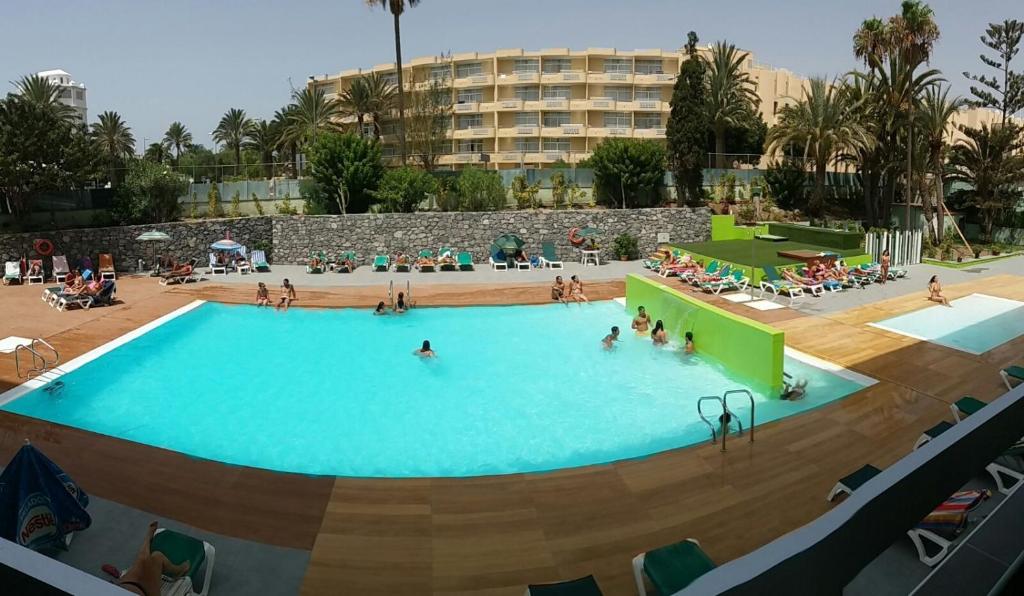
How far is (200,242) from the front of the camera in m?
25.4

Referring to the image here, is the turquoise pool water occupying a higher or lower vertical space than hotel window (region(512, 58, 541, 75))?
lower

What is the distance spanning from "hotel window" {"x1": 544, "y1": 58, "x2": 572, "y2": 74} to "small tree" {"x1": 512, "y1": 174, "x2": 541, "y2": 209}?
25.4 meters

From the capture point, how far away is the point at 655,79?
51.1m

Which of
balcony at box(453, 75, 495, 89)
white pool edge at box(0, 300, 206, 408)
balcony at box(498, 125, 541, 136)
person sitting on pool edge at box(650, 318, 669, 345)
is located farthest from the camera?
balcony at box(453, 75, 495, 89)

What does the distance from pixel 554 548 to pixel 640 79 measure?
49.6 m

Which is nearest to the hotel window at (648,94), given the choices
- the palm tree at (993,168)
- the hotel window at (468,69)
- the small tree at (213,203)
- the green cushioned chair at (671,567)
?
the hotel window at (468,69)

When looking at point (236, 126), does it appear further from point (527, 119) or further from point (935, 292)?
→ point (935, 292)

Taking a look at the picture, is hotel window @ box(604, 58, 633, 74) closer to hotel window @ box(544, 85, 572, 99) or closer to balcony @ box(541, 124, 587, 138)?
hotel window @ box(544, 85, 572, 99)

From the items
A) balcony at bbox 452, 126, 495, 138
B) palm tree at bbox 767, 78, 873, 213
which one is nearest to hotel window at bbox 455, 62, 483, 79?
balcony at bbox 452, 126, 495, 138

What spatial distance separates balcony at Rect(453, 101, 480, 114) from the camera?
51500mm

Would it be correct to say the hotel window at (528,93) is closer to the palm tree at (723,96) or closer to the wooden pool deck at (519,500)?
the palm tree at (723,96)

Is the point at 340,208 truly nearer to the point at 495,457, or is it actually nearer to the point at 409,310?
the point at 409,310

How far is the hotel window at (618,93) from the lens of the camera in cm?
5150

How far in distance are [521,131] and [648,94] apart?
1063cm
